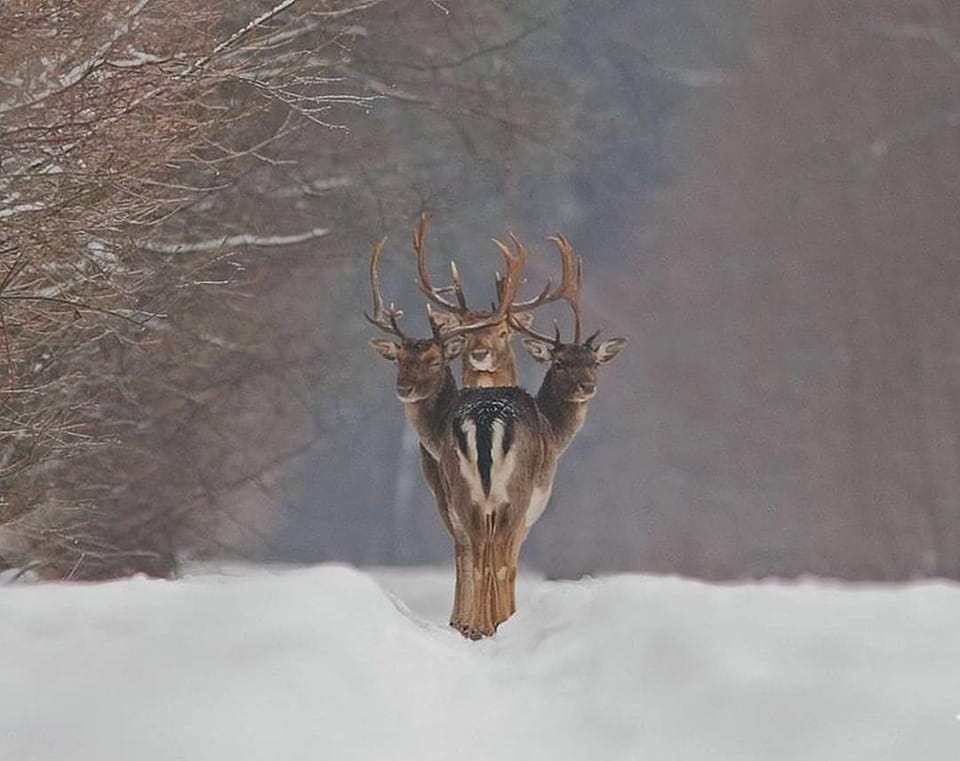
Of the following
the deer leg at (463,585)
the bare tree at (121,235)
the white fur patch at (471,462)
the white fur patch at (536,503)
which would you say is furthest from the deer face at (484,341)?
the bare tree at (121,235)

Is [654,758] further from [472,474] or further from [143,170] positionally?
[472,474]

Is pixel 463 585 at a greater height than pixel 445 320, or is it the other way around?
pixel 445 320

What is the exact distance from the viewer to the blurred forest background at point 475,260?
10.9m

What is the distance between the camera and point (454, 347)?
1303 cm

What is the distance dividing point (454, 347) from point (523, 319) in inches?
30.7

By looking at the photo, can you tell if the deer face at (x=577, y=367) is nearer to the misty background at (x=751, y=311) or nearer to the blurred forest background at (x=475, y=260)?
the blurred forest background at (x=475, y=260)

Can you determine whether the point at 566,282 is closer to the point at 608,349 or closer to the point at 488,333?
the point at 488,333

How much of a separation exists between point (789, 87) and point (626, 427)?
649cm

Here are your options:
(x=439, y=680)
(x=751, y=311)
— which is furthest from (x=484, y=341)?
(x=751, y=311)

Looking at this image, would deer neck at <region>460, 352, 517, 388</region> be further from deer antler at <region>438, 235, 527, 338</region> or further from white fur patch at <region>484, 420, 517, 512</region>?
white fur patch at <region>484, 420, 517, 512</region>

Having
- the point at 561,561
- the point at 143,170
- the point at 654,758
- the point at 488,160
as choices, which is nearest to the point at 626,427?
the point at 561,561

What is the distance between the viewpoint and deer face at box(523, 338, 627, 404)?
1279 cm

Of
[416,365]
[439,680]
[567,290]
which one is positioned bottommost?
[439,680]

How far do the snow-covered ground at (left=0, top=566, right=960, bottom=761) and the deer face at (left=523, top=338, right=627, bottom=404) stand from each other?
3.94m
